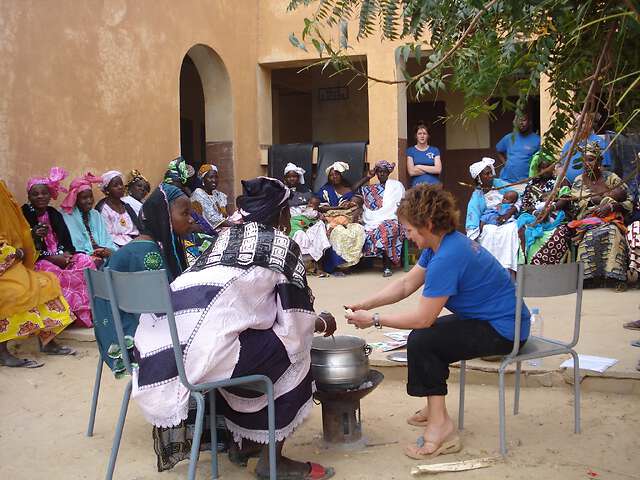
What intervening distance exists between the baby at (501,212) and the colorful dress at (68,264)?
168 inches

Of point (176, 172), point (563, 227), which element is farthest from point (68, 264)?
point (563, 227)

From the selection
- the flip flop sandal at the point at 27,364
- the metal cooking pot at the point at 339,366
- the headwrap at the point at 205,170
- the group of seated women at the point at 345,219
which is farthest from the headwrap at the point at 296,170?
the metal cooking pot at the point at 339,366

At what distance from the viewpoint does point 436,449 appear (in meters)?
3.33

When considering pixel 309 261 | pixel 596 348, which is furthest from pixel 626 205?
pixel 309 261

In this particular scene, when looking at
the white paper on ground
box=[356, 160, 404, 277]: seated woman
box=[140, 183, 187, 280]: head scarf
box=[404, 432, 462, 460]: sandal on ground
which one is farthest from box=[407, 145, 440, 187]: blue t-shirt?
box=[404, 432, 462, 460]: sandal on ground

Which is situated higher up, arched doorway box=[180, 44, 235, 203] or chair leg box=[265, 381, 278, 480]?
arched doorway box=[180, 44, 235, 203]

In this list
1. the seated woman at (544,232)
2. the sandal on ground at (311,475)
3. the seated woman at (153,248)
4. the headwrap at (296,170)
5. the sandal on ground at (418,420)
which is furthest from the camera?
the headwrap at (296,170)

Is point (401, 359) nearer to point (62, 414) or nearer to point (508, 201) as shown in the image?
point (62, 414)

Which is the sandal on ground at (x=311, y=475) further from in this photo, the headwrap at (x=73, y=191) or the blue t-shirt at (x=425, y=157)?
the blue t-shirt at (x=425, y=157)

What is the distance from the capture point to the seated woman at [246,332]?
2.90 meters

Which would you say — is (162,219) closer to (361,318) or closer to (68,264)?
(361,318)

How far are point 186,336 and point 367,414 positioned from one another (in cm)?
148

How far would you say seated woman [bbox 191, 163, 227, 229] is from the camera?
8.66m

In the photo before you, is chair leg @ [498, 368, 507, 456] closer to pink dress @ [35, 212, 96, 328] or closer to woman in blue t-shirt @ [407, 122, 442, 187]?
pink dress @ [35, 212, 96, 328]
